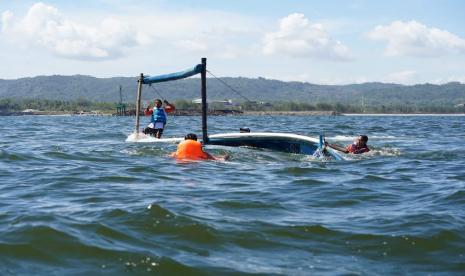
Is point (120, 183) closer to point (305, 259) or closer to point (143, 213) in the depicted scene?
point (143, 213)

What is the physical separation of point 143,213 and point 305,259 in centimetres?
272

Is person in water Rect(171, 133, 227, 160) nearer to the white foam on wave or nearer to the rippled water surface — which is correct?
the rippled water surface

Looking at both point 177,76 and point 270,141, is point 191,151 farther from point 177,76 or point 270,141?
point 177,76

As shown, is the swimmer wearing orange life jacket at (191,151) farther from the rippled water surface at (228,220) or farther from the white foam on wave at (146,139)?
the white foam on wave at (146,139)

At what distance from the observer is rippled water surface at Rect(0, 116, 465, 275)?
696cm

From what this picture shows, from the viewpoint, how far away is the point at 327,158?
1730 centimetres

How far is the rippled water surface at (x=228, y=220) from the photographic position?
22.8 ft

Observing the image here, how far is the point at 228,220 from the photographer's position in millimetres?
8805

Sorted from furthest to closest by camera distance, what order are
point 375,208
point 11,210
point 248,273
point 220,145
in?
point 220,145, point 375,208, point 11,210, point 248,273

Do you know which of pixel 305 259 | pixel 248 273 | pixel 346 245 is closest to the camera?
pixel 248 273

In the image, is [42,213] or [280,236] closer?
[280,236]

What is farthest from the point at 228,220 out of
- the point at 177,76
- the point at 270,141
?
the point at 177,76

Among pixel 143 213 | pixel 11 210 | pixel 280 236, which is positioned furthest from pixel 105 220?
pixel 280 236

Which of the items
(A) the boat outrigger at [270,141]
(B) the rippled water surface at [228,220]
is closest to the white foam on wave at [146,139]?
(A) the boat outrigger at [270,141]
